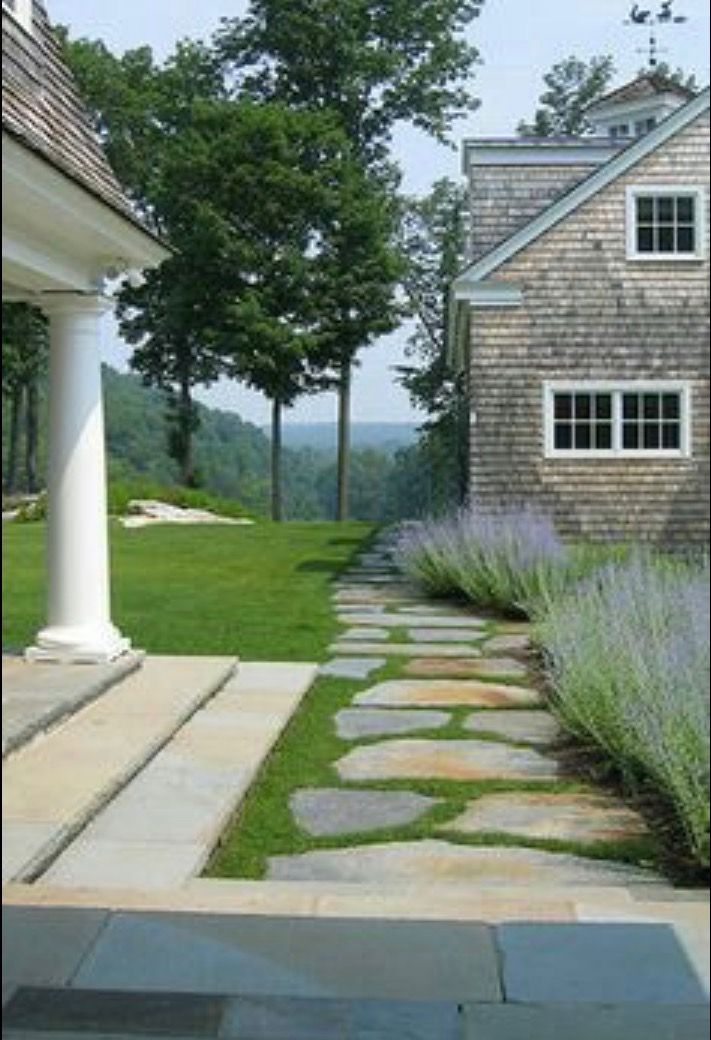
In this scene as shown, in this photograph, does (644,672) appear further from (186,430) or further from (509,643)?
(509,643)

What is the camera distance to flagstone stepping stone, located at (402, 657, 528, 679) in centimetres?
686

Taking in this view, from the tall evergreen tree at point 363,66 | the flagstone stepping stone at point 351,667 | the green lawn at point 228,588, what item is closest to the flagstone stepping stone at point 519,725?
the flagstone stepping stone at point 351,667

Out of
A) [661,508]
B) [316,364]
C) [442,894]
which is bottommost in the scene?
[442,894]

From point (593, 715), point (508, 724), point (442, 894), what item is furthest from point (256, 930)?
point (508, 724)

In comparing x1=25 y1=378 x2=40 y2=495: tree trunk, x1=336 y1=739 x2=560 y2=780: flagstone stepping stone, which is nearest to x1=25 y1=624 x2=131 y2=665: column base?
x1=336 y1=739 x2=560 y2=780: flagstone stepping stone

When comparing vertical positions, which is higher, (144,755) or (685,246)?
(685,246)

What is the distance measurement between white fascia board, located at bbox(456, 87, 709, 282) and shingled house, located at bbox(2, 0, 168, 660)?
0.81 metres

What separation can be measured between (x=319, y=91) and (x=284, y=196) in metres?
0.30

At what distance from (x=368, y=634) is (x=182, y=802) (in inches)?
162

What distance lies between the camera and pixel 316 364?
2.82 meters

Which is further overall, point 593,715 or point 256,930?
point 593,715

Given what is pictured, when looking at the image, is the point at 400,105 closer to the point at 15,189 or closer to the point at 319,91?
the point at 319,91

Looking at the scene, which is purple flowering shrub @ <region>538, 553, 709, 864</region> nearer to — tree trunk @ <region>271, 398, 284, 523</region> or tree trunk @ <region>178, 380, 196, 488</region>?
tree trunk @ <region>271, 398, 284, 523</region>

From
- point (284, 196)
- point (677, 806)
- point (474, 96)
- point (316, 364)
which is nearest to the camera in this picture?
point (474, 96)
